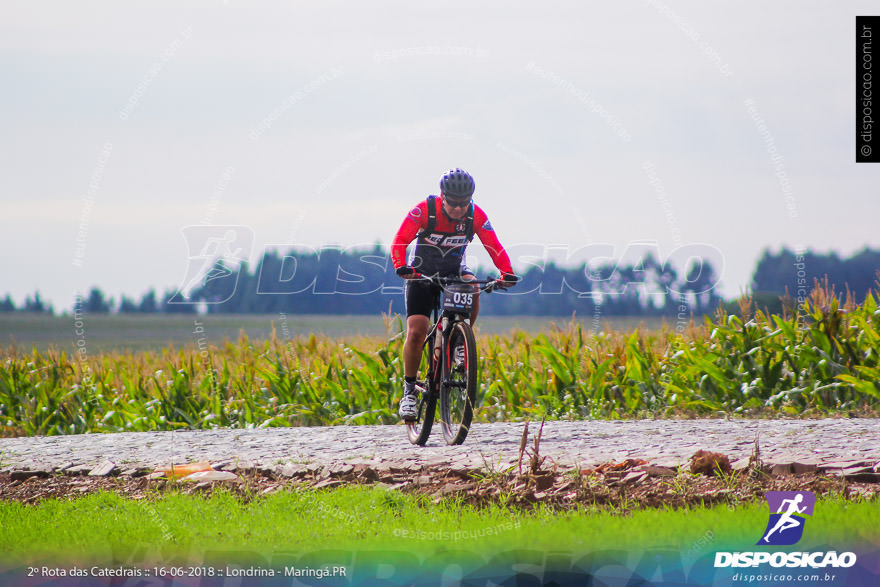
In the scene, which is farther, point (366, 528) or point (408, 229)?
point (408, 229)

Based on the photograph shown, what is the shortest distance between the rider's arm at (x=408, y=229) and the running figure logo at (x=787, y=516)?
376cm

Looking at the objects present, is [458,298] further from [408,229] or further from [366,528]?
[366,528]

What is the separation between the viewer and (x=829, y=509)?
504 centimetres

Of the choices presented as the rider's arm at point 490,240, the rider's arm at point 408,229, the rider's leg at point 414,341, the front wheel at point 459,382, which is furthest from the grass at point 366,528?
the rider's arm at point 490,240

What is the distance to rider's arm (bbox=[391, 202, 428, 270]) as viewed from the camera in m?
7.61

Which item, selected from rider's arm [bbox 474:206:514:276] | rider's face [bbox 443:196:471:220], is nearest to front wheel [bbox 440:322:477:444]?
rider's arm [bbox 474:206:514:276]

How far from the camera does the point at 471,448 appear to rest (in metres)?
7.40

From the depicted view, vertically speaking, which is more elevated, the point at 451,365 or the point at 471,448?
the point at 451,365

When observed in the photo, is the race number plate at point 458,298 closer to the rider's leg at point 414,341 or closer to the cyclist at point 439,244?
the cyclist at point 439,244

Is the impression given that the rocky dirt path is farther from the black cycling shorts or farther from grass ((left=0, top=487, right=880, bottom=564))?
the black cycling shorts

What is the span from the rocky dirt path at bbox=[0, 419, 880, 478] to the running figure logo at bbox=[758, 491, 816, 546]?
1098mm

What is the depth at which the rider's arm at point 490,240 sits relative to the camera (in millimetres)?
7836

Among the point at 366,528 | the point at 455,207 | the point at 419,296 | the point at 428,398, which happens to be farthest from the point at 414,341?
the point at 366,528

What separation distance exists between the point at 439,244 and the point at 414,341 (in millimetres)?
939
